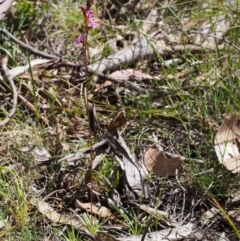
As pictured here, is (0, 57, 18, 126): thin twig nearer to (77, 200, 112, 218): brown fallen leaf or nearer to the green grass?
the green grass

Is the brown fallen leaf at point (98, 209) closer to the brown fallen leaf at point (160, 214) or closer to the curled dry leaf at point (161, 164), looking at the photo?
the brown fallen leaf at point (160, 214)

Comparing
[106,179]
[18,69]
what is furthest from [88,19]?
[18,69]

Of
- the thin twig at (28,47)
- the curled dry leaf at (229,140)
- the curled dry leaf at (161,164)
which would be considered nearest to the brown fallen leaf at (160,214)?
the curled dry leaf at (161,164)

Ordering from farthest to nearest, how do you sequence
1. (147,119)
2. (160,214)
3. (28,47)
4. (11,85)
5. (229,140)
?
(28,47) → (11,85) → (147,119) → (229,140) → (160,214)

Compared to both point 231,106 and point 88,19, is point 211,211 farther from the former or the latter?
point 88,19

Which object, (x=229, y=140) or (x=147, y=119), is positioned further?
(x=147, y=119)

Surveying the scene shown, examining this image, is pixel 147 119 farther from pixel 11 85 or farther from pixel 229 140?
pixel 11 85

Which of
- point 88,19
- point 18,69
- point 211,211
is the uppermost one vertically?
point 88,19

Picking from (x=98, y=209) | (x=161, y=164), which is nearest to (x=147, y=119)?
(x=161, y=164)

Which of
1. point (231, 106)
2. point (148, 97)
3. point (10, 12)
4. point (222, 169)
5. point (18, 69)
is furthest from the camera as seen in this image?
point (10, 12)
